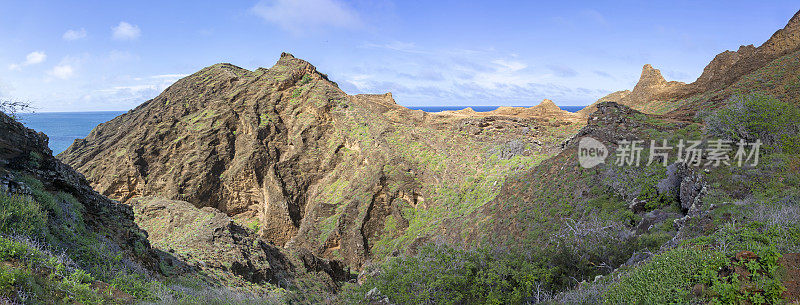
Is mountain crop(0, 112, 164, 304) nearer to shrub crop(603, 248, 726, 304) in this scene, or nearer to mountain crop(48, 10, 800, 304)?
mountain crop(48, 10, 800, 304)

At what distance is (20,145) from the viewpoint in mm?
8812

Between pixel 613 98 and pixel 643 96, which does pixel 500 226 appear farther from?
pixel 613 98

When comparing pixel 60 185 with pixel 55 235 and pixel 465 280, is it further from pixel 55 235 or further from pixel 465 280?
pixel 465 280

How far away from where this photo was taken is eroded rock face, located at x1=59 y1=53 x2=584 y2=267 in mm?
23594

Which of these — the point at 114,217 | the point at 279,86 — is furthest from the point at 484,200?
the point at 279,86

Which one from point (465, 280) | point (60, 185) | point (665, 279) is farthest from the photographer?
point (60, 185)

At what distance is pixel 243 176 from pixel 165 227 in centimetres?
1082

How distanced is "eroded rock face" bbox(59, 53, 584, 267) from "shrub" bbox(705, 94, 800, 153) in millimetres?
9516

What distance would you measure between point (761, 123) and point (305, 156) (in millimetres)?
26109

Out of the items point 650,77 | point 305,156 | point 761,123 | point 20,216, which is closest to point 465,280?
point 20,216

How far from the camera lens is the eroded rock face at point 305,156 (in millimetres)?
23594

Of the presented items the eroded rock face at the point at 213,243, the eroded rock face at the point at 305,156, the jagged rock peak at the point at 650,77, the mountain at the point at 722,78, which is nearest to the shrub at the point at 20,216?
the eroded rock face at the point at 213,243

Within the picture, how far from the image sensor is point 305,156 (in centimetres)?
2970

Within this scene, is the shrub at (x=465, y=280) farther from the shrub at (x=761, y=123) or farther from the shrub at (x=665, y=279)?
the shrub at (x=761, y=123)
